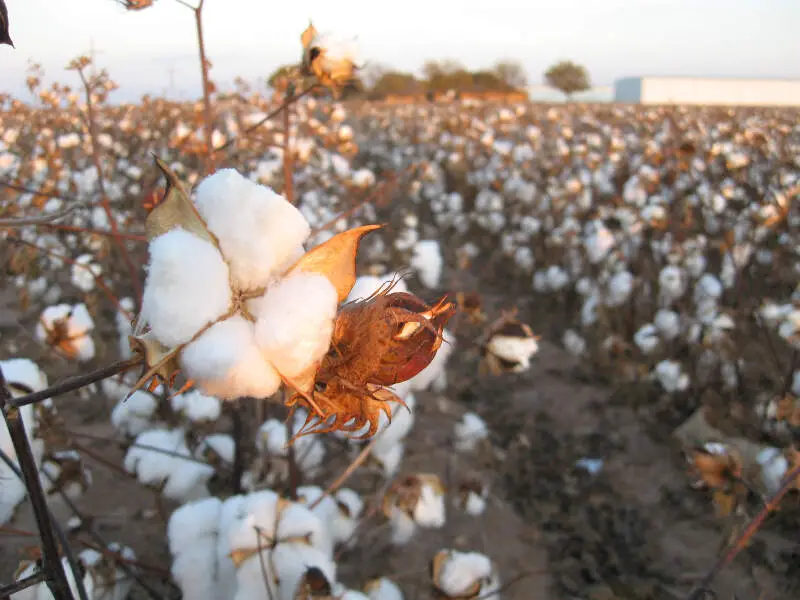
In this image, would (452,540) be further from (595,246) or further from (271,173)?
(271,173)

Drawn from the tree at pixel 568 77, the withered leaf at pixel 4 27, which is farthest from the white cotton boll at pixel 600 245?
the tree at pixel 568 77

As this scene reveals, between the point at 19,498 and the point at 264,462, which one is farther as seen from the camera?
the point at 264,462

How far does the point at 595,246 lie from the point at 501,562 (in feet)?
7.14

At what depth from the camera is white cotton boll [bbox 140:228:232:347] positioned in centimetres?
42

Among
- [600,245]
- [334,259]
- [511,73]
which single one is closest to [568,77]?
[511,73]

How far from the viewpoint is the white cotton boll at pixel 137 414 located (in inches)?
65.0

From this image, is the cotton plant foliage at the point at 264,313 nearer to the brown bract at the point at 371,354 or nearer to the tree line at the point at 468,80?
the brown bract at the point at 371,354

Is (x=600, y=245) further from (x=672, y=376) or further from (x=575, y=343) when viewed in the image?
(x=672, y=376)

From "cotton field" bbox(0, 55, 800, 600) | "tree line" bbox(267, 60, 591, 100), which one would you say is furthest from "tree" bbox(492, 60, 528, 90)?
"cotton field" bbox(0, 55, 800, 600)

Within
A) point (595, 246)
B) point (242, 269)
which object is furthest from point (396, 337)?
point (595, 246)

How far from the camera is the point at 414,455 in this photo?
2.54 metres

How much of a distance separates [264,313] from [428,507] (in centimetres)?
115

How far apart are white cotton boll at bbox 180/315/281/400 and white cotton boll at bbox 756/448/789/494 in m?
1.44

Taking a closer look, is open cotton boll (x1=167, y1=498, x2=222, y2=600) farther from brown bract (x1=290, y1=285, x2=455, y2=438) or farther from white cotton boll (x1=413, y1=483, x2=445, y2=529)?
brown bract (x1=290, y1=285, x2=455, y2=438)
